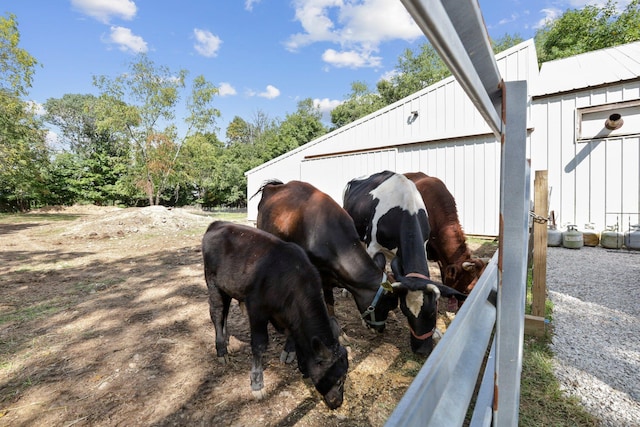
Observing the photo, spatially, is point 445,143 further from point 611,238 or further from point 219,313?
point 219,313

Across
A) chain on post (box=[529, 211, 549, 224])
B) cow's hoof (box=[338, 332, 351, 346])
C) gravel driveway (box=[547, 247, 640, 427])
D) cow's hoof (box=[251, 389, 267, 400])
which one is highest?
chain on post (box=[529, 211, 549, 224])

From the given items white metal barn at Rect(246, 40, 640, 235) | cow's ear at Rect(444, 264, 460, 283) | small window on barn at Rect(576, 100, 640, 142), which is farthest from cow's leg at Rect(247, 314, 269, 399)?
small window on barn at Rect(576, 100, 640, 142)

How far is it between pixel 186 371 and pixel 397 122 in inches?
429

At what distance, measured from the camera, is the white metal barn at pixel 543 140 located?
803 centimetres

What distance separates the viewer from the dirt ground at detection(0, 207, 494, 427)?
2.40 metres

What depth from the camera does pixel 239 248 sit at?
3125mm

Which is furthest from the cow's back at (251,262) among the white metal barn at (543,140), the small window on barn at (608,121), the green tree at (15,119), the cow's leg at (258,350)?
the green tree at (15,119)

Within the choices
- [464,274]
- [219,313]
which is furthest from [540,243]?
[219,313]

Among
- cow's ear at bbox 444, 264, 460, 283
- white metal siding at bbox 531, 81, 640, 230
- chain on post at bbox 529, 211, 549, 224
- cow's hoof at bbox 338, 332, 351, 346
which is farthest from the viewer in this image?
white metal siding at bbox 531, 81, 640, 230

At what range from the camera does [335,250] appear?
3469 millimetres

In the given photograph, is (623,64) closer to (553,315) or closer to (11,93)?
(553,315)

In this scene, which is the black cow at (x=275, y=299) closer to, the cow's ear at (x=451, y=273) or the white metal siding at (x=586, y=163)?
the cow's ear at (x=451, y=273)

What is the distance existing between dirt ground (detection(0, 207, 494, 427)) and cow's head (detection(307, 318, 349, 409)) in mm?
151

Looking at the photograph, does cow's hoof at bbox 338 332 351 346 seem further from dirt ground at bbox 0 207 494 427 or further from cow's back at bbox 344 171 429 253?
cow's back at bbox 344 171 429 253
